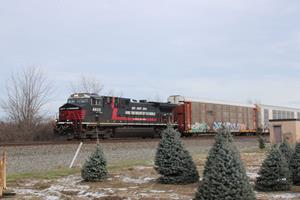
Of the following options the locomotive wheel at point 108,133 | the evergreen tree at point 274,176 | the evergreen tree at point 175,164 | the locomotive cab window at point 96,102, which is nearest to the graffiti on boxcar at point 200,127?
the locomotive wheel at point 108,133

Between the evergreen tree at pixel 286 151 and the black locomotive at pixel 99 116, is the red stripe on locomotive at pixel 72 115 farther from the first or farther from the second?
the evergreen tree at pixel 286 151

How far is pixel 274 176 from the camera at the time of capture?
9898 mm

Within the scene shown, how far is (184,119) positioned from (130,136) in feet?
23.8

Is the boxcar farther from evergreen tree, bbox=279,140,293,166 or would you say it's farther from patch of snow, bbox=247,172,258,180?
evergreen tree, bbox=279,140,293,166

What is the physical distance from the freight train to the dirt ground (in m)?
14.6

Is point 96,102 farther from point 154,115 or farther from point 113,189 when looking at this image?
point 113,189

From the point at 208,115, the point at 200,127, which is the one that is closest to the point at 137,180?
the point at 200,127

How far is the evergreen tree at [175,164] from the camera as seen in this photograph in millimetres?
11102

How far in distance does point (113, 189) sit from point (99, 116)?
2189 cm

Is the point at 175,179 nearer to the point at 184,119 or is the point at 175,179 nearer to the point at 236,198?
the point at 236,198

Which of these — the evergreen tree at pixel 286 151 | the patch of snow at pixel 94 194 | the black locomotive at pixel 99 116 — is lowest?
the patch of snow at pixel 94 194

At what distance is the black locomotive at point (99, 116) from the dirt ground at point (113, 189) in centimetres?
1604

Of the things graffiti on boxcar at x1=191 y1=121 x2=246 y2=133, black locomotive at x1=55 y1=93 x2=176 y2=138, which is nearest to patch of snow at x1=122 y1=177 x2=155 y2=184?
black locomotive at x1=55 y1=93 x2=176 y2=138

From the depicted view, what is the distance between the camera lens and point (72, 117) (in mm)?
31422
